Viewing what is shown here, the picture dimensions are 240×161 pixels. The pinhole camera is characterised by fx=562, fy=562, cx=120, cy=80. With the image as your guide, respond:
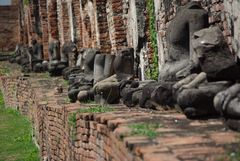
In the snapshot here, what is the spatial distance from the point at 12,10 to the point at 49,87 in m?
20.3

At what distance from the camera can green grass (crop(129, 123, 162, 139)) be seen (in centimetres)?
374

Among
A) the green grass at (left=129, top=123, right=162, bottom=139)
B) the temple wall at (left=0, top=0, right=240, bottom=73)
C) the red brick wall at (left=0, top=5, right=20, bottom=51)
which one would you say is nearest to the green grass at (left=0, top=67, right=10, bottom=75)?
the temple wall at (left=0, top=0, right=240, bottom=73)

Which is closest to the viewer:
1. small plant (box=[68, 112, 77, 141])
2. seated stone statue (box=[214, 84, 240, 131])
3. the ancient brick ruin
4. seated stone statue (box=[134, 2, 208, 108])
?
the ancient brick ruin

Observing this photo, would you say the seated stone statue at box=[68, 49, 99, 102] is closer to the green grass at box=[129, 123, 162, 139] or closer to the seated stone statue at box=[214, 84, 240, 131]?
the green grass at box=[129, 123, 162, 139]

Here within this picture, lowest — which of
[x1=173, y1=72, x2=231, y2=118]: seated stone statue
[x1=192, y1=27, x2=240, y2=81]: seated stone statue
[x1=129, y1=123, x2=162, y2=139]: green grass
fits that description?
[x1=129, y1=123, x2=162, y2=139]: green grass

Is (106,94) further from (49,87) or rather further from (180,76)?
(49,87)

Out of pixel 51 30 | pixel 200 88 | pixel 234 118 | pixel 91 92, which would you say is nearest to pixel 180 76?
pixel 200 88

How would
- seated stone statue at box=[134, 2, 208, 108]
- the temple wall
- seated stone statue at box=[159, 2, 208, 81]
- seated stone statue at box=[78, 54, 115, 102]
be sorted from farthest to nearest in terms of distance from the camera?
seated stone statue at box=[78, 54, 115, 102] < the temple wall < seated stone statue at box=[159, 2, 208, 81] < seated stone statue at box=[134, 2, 208, 108]

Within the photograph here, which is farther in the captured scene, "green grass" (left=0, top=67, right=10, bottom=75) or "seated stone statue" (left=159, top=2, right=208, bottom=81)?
"green grass" (left=0, top=67, right=10, bottom=75)

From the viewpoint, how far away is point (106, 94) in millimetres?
7180

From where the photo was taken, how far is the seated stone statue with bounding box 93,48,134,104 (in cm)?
713

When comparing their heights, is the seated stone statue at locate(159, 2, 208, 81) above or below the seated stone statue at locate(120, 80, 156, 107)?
above

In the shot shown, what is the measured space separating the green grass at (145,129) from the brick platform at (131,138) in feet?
0.13

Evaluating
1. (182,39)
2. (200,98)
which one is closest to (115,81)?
(182,39)
